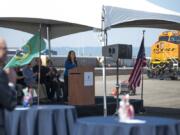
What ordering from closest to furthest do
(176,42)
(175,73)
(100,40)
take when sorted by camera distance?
1. (100,40)
2. (175,73)
3. (176,42)

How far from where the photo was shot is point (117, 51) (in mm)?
10914

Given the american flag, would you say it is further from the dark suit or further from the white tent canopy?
the dark suit

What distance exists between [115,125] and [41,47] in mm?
5356

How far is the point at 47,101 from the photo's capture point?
14.5 m

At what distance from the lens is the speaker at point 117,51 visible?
10.7 meters

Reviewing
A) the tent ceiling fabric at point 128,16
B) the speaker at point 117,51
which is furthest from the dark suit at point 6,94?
the speaker at point 117,51

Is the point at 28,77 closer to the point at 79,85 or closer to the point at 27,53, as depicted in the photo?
the point at 79,85

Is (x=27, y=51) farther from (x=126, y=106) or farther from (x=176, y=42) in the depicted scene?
(x=176, y=42)

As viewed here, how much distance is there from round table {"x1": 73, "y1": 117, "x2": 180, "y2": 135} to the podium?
22.4 feet

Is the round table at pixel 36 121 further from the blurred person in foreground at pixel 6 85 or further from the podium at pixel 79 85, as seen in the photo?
the podium at pixel 79 85

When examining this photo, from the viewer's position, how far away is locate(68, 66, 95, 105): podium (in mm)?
12836

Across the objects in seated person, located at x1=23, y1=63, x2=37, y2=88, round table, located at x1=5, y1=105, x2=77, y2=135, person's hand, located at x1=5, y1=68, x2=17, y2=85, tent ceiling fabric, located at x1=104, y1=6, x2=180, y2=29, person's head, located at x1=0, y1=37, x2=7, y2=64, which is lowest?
round table, located at x1=5, y1=105, x2=77, y2=135

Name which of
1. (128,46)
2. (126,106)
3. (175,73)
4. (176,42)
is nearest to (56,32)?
(128,46)

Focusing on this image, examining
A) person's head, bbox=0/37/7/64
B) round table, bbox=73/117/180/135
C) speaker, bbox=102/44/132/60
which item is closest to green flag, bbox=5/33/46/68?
speaker, bbox=102/44/132/60
